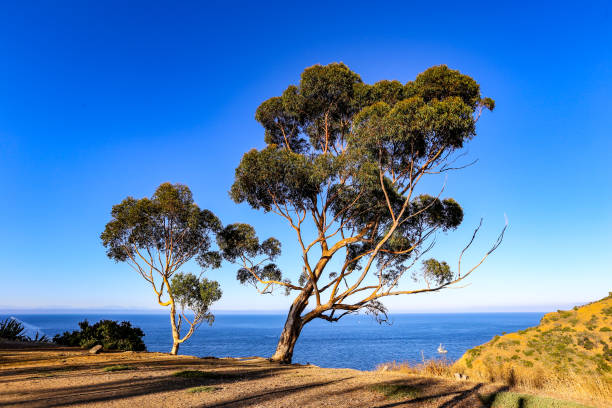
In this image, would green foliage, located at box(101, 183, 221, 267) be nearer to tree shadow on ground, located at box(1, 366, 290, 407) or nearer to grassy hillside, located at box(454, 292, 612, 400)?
tree shadow on ground, located at box(1, 366, 290, 407)

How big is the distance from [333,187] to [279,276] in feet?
21.4

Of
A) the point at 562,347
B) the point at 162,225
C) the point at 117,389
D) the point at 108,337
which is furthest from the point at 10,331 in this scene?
the point at 562,347

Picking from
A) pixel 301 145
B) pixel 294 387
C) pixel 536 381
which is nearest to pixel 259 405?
pixel 294 387

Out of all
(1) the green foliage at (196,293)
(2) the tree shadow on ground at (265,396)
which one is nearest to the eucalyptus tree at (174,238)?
(1) the green foliage at (196,293)

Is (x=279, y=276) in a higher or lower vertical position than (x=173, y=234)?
lower

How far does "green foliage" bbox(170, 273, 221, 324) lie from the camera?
67.1 feet

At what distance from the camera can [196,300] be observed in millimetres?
20844

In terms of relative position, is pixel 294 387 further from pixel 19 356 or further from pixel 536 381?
pixel 19 356

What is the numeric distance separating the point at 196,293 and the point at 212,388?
1320 centimetres

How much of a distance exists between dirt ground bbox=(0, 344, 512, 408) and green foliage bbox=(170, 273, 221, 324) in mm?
8143

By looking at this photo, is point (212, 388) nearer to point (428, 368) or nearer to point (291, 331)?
point (428, 368)

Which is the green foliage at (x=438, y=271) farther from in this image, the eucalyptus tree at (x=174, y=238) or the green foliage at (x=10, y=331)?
the green foliage at (x=10, y=331)

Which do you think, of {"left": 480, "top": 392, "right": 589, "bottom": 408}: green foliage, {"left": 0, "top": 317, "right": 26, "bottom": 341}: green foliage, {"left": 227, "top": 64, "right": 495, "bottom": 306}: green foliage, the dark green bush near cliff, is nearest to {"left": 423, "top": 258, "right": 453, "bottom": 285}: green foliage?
{"left": 227, "top": 64, "right": 495, "bottom": 306}: green foliage

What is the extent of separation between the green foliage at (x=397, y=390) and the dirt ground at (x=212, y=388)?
0.12 metres
